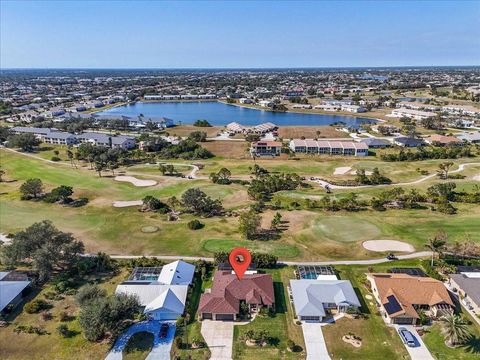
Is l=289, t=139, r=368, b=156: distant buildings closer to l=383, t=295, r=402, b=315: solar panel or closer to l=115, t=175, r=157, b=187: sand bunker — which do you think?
l=115, t=175, r=157, b=187: sand bunker

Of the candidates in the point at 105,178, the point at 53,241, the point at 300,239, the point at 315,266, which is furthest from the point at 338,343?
the point at 105,178

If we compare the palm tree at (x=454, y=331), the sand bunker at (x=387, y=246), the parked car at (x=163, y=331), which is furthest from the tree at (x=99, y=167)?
the palm tree at (x=454, y=331)

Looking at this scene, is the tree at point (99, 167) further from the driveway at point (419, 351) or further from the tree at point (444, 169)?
the tree at point (444, 169)

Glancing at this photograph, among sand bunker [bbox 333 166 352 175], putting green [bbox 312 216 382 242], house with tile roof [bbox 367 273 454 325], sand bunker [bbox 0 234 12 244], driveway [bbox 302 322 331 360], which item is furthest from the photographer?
sand bunker [bbox 333 166 352 175]

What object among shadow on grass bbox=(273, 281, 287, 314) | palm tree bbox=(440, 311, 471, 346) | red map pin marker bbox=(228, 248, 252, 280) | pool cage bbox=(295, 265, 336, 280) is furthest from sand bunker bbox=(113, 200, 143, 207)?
palm tree bbox=(440, 311, 471, 346)

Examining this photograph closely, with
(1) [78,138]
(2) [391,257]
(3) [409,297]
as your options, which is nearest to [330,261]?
(2) [391,257]

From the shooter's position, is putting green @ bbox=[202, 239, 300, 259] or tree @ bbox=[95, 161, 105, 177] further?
tree @ bbox=[95, 161, 105, 177]

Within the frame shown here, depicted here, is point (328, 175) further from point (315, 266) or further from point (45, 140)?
point (45, 140)
